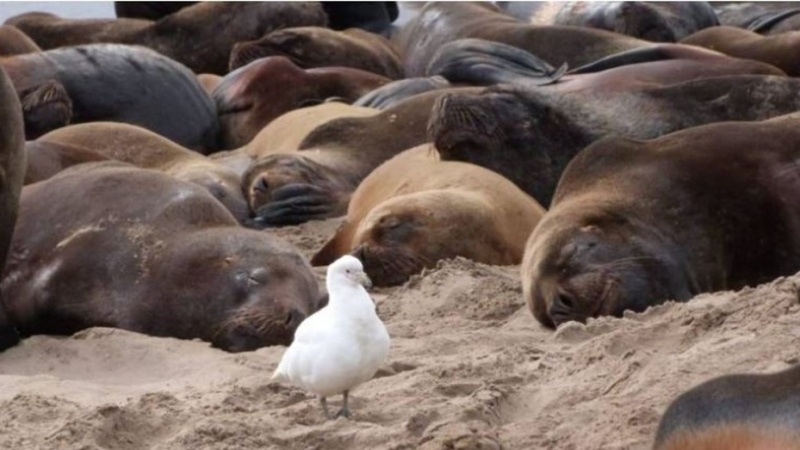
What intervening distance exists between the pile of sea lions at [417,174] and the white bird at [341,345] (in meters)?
1.13

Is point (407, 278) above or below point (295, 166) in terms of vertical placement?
above

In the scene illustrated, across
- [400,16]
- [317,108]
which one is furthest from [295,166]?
[400,16]

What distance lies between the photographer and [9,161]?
257 inches

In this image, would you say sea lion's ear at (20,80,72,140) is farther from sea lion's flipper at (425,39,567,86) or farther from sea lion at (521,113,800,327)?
sea lion at (521,113,800,327)

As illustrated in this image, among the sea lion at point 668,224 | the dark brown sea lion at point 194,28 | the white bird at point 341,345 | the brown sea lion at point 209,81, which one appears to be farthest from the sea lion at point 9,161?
the dark brown sea lion at point 194,28

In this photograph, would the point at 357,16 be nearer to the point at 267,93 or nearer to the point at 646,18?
the point at 646,18

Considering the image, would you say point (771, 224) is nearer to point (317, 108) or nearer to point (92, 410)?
point (92, 410)

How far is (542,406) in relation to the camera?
4.31 meters

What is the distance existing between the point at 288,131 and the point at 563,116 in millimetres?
2508

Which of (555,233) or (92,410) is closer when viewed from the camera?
(92,410)

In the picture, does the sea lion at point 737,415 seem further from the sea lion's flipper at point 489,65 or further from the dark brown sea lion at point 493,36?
the dark brown sea lion at point 493,36

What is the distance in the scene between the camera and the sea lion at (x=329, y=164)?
9047 mm

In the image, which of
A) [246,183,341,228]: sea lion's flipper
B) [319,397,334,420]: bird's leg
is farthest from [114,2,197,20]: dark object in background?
[319,397,334,420]: bird's leg

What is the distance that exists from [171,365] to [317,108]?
17.7 ft
